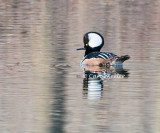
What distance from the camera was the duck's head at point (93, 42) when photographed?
17688 millimetres

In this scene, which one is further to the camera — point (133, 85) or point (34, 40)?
point (34, 40)

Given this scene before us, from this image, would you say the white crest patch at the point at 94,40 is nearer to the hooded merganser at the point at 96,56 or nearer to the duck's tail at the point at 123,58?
the hooded merganser at the point at 96,56

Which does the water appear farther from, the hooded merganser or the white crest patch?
the white crest patch

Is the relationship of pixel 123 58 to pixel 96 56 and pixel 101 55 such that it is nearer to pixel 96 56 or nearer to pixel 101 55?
pixel 101 55

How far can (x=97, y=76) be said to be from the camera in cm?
1494

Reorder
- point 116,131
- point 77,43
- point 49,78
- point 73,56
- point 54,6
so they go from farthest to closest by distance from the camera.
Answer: point 54,6 → point 77,43 → point 73,56 → point 49,78 → point 116,131

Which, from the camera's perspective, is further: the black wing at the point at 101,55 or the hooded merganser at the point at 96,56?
the black wing at the point at 101,55

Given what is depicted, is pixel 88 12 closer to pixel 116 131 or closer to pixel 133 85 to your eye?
pixel 133 85

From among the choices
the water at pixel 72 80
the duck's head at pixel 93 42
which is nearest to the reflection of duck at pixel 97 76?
the water at pixel 72 80

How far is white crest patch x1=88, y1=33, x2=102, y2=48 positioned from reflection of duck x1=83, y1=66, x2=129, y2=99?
131 centimetres

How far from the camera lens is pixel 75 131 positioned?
9906mm

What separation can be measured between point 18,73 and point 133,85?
2452mm

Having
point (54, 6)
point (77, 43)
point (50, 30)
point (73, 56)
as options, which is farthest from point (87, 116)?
point (54, 6)

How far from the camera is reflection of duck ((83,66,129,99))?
42.1 ft
